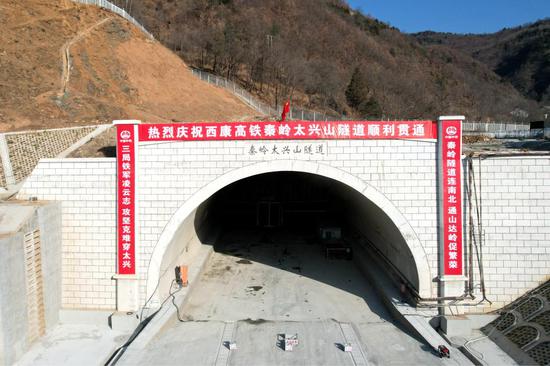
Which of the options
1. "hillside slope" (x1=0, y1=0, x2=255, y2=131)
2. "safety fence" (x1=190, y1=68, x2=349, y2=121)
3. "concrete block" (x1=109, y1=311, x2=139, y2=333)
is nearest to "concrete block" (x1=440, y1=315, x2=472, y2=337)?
"concrete block" (x1=109, y1=311, x2=139, y2=333)

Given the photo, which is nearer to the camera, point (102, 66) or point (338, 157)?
point (338, 157)

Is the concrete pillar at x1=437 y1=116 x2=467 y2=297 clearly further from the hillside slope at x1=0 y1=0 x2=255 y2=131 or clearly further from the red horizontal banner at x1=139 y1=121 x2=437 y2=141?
the hillside slope at x1=0 y1=0 x2=255 y2=131

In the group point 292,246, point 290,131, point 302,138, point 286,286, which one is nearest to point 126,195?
point 290,131

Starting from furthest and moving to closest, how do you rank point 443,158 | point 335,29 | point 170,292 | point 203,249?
point 335,29
point 203,249
point 170,292
point 443,158

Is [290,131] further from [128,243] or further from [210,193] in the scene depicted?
[128,243]

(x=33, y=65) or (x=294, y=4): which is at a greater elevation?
(x=294, y=4)

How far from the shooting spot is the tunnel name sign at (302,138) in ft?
35.2

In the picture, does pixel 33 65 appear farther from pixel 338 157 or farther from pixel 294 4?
pixel 294 4

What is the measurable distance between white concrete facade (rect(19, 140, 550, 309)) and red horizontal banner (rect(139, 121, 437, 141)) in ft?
0.64

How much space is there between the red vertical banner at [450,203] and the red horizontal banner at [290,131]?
0.50 meters

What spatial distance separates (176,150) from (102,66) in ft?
62.6

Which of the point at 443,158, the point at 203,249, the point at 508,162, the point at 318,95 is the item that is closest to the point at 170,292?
the point at 203,249

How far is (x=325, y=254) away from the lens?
16.3 meters

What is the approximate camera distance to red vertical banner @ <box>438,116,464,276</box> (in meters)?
10.7
